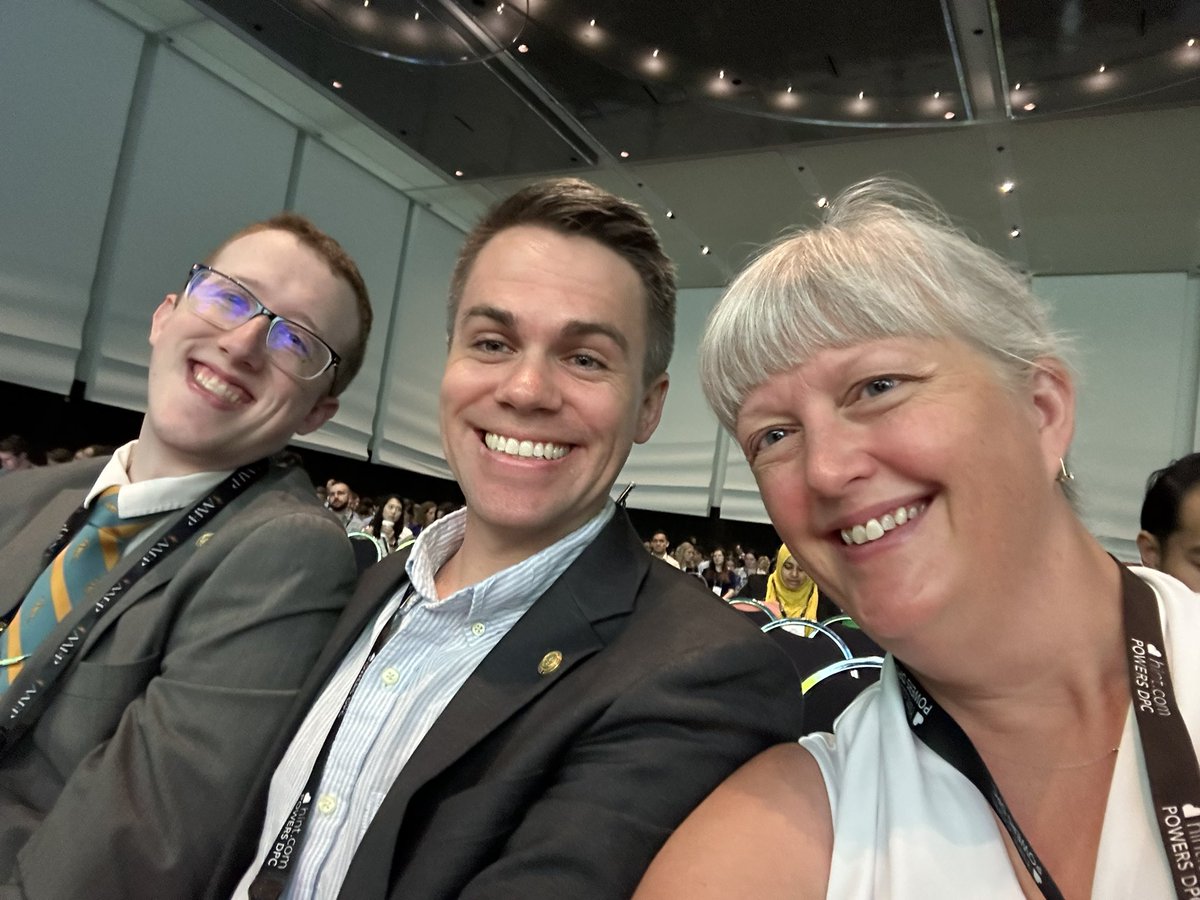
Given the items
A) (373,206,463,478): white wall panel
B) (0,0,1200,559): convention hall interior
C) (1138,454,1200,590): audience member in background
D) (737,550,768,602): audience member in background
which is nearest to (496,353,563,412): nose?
(1138,454,1200,590): audience member in background

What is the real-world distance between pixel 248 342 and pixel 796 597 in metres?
4.51

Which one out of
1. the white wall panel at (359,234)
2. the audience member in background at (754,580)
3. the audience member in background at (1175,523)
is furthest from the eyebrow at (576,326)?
the white wall panel at (359,234)

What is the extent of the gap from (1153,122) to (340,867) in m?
7.24

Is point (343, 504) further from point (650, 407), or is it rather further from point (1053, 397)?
point (1053, 397)

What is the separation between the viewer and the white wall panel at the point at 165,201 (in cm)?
625

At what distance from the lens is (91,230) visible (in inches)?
237

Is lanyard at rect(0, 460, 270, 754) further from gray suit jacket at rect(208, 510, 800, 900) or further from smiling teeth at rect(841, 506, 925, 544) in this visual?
smiling teeth at rect(841, 506, 925, 544)

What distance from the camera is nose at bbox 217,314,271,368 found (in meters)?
1.63

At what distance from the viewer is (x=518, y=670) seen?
1174 millimetres

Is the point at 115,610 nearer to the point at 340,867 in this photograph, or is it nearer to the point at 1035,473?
the point at 340,867

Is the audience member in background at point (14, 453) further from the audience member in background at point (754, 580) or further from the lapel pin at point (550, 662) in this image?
the lapel pin at point (550, 662)

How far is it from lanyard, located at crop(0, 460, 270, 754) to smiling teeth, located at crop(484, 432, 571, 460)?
688 millimetres

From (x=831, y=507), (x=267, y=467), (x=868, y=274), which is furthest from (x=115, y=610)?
(x=868, y=274)

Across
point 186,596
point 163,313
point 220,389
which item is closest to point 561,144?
point 163,313
